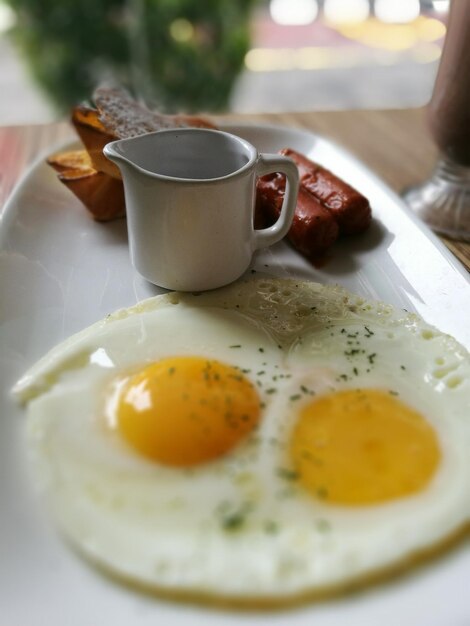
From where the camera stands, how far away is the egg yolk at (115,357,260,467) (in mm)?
997

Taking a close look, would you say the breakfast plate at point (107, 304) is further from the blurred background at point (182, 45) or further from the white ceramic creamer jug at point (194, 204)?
the blurred background at point (182, 45)

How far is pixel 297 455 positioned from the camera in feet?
3.24

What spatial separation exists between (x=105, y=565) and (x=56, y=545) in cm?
9

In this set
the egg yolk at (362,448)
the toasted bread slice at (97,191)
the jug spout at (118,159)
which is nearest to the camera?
the egg yolk at (362,448)

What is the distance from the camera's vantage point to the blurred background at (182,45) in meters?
3.85

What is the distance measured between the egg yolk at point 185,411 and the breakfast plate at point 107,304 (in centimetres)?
19

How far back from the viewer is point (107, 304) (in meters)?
1.39

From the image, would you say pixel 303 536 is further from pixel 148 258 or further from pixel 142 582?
pixel 148 258

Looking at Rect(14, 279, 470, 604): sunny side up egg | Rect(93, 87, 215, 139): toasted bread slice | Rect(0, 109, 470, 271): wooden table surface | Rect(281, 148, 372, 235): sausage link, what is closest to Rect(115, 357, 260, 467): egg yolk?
Rect(14, 279, 470, 604): sunny side up egg

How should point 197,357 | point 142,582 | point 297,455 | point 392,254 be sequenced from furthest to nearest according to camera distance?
point 392,254 < point 197,357 < point 297,455 < point 142,582

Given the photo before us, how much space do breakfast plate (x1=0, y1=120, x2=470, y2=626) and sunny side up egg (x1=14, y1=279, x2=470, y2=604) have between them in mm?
32

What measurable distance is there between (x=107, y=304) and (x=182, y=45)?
3.06 m

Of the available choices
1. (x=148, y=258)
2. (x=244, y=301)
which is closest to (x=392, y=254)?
(x=244, y=301)

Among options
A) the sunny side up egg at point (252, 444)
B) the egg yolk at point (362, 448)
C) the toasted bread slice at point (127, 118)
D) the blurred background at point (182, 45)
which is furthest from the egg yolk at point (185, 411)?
the blurred background at point (182, 45)
